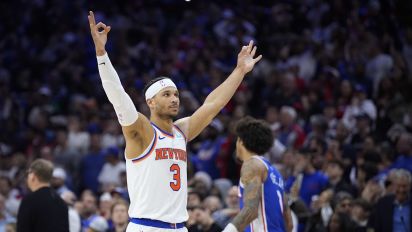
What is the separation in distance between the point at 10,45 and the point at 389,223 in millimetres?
13283

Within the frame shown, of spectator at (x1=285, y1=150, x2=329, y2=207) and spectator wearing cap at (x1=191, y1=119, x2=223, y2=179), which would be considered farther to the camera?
spectator wearing cap at (x1=191, y1=119, x2=223, y2=179)

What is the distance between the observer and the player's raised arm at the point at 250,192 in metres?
7.38

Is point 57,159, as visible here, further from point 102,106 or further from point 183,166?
point 183,166

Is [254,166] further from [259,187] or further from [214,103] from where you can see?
[214,103]

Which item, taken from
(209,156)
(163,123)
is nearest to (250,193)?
Answer: (163,123)

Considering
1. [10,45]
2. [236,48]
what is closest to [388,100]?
[236,48]

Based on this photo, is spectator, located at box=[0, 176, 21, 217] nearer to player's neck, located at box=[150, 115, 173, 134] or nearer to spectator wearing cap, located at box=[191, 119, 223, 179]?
spectator wearing cap, located at box=[191, 119, 223, 179]

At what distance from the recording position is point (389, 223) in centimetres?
1055

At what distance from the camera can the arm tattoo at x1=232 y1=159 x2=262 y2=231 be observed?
7.42 meters

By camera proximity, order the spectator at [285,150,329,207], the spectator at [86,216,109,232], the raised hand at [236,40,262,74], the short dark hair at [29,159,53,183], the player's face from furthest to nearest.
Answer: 1. the spectator at [285,150,329,207]
2. the spectator at [86,216,109,232]
3. the short dark hair at [29,159,53,183]
4. the raised hand at [236,40,262,74]
5. the player's face

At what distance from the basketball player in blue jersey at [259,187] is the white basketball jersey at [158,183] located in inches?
32.9

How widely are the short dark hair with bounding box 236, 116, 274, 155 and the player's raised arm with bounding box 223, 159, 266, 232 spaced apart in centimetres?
23

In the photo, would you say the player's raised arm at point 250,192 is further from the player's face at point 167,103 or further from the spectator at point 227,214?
the spectator at point 227,214

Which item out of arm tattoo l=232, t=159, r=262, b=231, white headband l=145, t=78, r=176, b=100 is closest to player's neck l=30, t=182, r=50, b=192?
arm tattoo l=232, t=159, r=262, b=231
